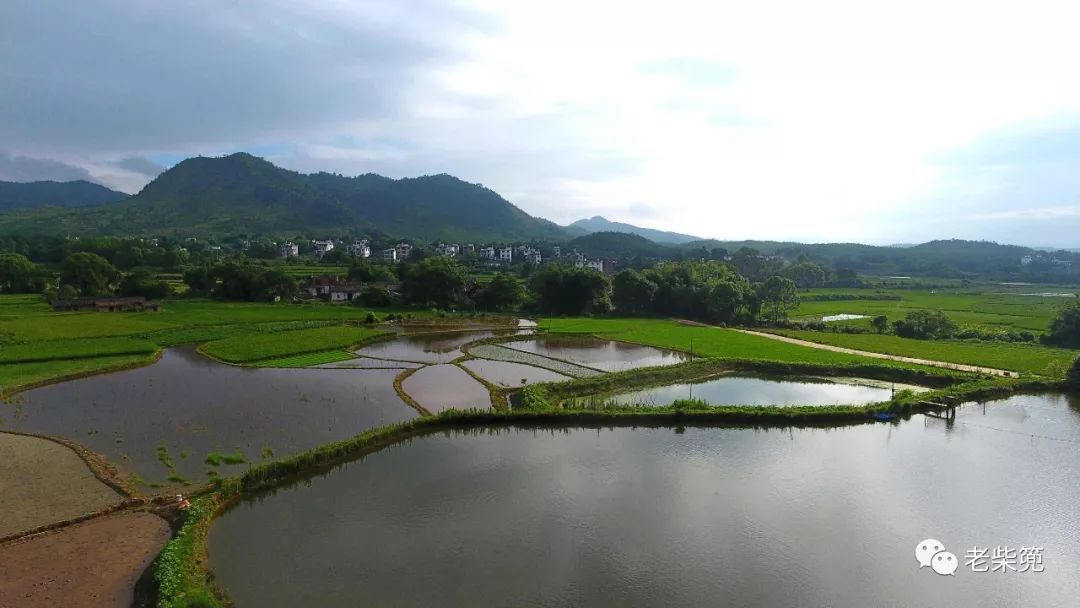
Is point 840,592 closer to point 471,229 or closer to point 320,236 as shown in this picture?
point 320,236

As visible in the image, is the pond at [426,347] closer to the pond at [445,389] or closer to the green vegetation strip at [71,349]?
the pond at [445,389]

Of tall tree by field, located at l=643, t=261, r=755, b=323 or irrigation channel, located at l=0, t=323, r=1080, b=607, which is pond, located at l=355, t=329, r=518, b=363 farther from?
tall tree by field, located at l=643, t=261, r=755, b=323

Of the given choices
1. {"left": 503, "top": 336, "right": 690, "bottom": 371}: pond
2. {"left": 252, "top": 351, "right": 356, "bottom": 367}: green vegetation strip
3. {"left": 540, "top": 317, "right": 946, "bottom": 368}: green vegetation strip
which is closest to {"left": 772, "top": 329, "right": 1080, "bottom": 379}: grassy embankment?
{"left": 540, "top": 317, "right": 946, "bottom": 368}: green vegetation strip

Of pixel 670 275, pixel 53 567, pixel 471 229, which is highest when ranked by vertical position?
pixel 471 229

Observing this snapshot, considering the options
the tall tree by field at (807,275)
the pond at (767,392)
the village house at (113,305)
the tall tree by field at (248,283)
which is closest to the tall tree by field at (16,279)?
the village house at (113,305)

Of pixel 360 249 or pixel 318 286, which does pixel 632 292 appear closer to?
pixel 318 286

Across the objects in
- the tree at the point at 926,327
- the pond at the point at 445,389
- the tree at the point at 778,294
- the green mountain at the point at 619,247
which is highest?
the green mountain at the point at 619,247

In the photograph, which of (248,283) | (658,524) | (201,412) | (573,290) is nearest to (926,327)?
(573,290)

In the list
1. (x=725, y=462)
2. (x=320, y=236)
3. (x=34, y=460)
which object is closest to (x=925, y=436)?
(x=725, y=462)
